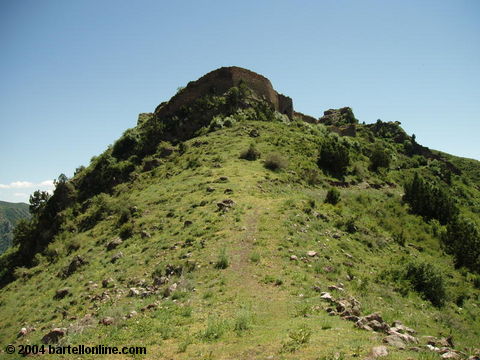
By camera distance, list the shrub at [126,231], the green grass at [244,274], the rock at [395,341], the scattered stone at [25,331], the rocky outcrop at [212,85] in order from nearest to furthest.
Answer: the rock at [395,341], the green grass at [244,274], the scattered stone at [25,331], the shrub at [126,231], the rocky outcrop at [212,85]

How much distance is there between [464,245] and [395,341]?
56.8 feet

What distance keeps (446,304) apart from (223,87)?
41273 mm

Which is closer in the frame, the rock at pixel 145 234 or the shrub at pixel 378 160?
the rock at pixel 145 234

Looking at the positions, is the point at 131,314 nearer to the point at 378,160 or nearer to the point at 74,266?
the point at 74,266

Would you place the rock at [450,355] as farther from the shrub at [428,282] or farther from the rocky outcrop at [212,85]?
the rocky outcrop at [212,85]

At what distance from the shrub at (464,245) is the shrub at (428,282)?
24.0 ft

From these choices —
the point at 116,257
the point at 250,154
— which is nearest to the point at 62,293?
the point at 116,257

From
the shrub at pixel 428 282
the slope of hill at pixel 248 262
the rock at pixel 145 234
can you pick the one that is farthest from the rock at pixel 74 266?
the shrub at pixel 428 282

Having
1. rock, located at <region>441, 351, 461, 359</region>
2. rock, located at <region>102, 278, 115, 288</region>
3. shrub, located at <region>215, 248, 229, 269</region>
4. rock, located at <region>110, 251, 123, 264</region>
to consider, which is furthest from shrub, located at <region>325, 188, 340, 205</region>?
rock, located at <region>441, 351, 461, 359</region>

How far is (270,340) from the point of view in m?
7.57

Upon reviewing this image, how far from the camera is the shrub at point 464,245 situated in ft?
64.5

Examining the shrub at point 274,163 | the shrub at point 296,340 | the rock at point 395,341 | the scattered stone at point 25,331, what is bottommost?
the scattered stone at point 25,331

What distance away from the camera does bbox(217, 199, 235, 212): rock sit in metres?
19.2

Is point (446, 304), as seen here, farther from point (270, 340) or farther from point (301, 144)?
point (301, 144)
